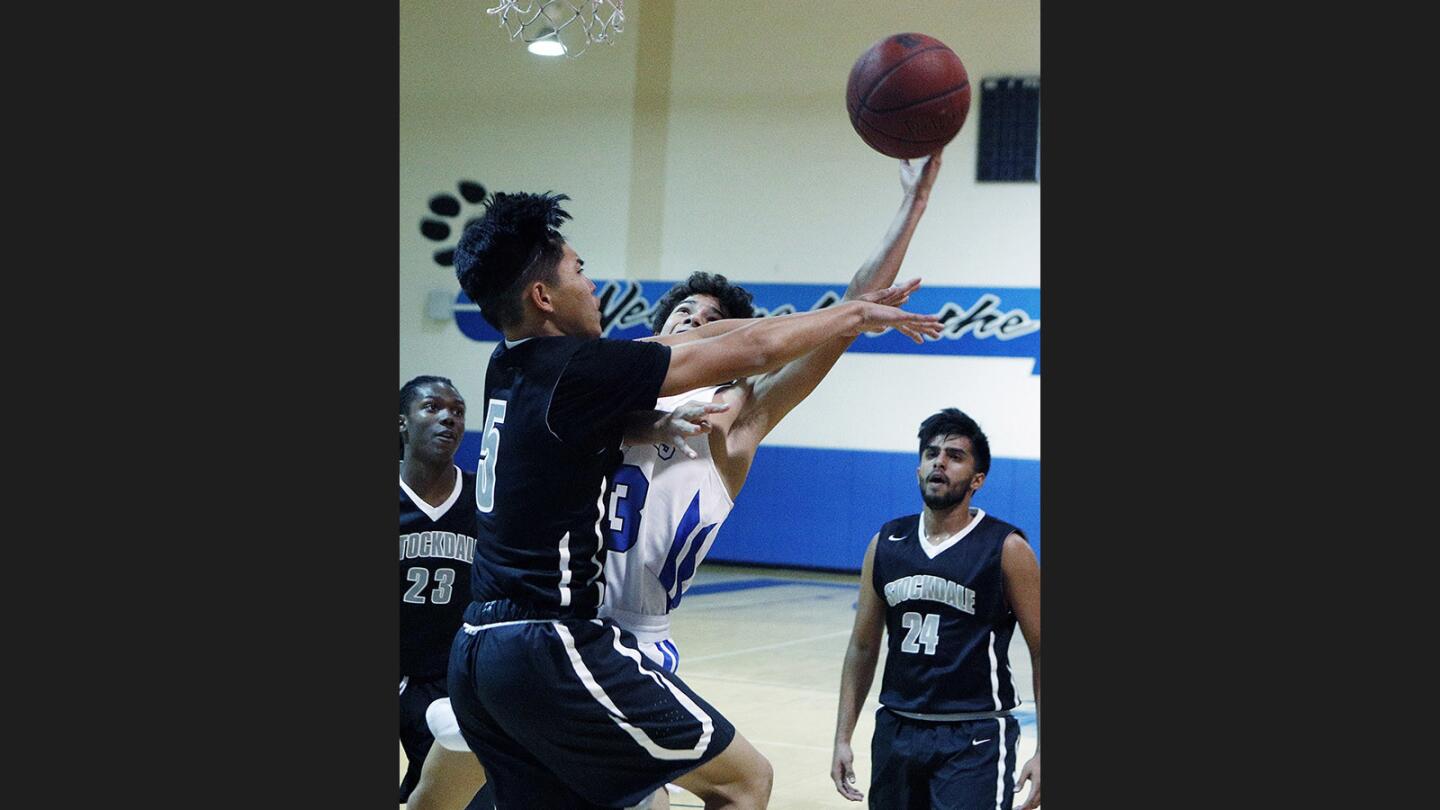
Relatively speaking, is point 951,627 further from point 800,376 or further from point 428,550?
point 428,550

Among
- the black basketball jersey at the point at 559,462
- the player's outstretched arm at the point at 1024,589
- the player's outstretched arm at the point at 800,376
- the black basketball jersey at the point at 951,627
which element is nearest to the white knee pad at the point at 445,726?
the black basketball jersey at the point at 559,462

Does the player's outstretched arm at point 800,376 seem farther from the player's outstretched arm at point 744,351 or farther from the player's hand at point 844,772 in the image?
the player's hand at point 844,772

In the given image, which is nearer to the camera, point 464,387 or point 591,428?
point 591,428

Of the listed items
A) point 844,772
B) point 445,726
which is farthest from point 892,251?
point 445,726

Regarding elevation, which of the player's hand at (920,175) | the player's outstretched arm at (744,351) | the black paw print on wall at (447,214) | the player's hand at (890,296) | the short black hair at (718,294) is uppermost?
the black paw print on wall at (447,214)

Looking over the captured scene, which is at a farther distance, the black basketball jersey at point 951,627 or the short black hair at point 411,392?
the short black hair at point 411,392

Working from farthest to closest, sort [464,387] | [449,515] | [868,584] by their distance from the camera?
1. [464,387]
2. [449,515]
3. [868,584]

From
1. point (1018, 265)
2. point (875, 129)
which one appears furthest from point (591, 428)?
point (1018, 265)

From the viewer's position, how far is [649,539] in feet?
11.3

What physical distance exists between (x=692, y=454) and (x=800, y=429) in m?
9.99

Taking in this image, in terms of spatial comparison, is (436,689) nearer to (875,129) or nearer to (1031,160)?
(875,129)

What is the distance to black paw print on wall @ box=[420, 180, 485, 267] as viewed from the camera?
14.3 metres

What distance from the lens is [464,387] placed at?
47.7 feet

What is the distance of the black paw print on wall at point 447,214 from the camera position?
564 inches
